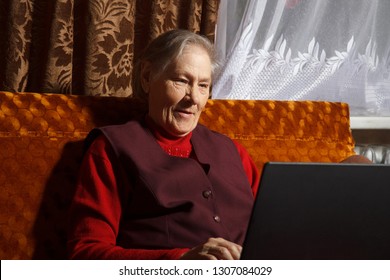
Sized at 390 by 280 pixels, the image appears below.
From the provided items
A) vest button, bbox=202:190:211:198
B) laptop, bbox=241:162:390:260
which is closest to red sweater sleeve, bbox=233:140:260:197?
vest button, bbox=202:190:211:198

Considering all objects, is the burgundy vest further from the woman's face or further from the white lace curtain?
the white lace curtain

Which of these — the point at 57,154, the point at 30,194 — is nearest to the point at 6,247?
the point at 30,194

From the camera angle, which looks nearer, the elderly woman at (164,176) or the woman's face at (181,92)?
the elderly woman at (164,176)

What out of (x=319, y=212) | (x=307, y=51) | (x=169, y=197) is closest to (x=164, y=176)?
(x=169, y=197)

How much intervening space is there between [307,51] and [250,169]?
2.97 ft

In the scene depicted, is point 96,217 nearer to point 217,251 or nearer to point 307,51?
point 217,251

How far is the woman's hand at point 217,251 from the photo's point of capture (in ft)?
4.18

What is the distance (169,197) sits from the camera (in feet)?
5.48

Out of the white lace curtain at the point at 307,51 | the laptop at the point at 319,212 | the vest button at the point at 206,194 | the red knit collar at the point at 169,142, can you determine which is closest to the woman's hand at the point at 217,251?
the laptop at the point at 319,212

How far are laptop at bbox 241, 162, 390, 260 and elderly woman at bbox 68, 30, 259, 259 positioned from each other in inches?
18.0

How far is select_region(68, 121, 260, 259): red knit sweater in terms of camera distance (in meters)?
1.50

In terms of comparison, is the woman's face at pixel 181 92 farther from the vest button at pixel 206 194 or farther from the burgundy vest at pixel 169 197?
the vest button at pixel 206 194

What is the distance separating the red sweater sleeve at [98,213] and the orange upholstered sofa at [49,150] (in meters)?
0.19
